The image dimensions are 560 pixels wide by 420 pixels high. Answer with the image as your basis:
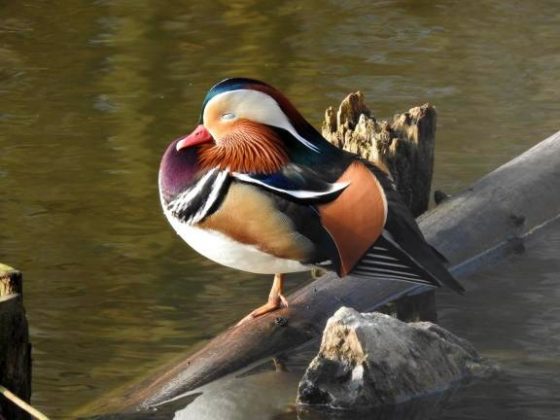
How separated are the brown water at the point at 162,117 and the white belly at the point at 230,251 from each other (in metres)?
0.82

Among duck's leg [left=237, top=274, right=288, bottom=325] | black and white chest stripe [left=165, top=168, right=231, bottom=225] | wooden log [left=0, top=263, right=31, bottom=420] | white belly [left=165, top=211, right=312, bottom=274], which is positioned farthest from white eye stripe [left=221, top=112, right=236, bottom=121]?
wooden log [left=0, top=263, right=31, bottom=420]

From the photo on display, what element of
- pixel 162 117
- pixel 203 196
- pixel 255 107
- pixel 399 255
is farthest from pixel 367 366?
pixel 162 117

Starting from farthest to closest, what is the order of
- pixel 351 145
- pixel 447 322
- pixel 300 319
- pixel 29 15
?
1. pixel 29 15
2. pixel 351 145
3. pixel 447 322
4. pixel 300 319

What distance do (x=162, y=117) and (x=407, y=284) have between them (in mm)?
3782

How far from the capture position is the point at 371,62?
40.9ft

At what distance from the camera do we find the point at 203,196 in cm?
638

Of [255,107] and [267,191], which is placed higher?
[255,107]

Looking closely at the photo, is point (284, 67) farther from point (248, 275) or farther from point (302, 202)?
point (302, 202)

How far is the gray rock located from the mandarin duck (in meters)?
0.28

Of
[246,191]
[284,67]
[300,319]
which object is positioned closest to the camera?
[246,191]

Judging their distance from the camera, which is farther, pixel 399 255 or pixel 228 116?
pixel 399 255

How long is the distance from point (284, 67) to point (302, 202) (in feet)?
19.9

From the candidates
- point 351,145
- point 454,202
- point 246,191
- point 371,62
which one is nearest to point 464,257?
point 454,202

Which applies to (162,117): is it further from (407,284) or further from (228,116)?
(228,116)
